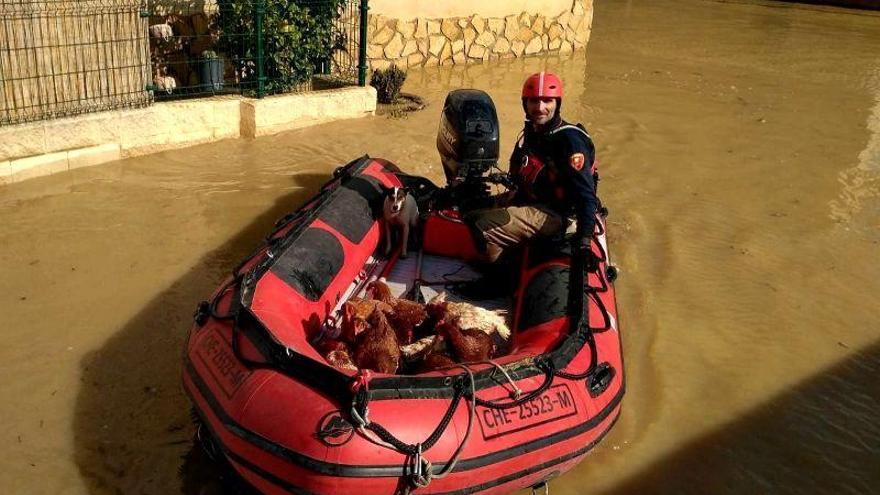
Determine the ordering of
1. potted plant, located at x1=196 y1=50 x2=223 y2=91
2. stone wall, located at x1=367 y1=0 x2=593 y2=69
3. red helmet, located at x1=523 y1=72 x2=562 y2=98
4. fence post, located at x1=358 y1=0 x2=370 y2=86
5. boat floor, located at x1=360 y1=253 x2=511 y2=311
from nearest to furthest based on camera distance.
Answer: red helmet, located at x1=523 y1=72 x2=562 y2=98 → boat floor, located at x1=360 y1=253 x2=511 y2=311 → potted plant, located at x1=196 y1=50 x2=223 y2=91 → fence post, located at x1=358 y1=0 x2=370 y2=86 → stone wall, located at x1=367 y1=0 x2=593 y2=69

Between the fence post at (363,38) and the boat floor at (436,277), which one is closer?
the boat floor at (436,277)

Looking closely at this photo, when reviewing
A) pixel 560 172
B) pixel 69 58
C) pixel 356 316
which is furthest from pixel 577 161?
pixel 69 58

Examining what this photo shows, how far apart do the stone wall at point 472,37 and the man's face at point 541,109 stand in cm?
577

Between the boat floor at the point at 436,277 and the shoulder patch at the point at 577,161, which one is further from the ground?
the shoulder patch at the point at 577,161

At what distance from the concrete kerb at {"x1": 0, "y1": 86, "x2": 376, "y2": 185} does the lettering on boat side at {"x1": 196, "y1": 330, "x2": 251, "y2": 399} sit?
364cm

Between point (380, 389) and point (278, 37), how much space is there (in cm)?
530

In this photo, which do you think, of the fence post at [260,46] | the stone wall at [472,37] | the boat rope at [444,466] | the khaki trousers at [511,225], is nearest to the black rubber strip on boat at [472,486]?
the boat rope at [444,466]

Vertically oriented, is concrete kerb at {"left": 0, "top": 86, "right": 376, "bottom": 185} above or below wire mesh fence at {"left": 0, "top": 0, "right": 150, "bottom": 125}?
below

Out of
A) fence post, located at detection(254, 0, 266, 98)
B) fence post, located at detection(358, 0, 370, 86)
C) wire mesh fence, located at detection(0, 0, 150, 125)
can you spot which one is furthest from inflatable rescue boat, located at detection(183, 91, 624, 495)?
fence post, located at detection(358, 0, 370, 86)

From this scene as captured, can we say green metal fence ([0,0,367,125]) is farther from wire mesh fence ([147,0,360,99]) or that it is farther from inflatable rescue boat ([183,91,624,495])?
inflatable rescue boat ([183,91,624,495])

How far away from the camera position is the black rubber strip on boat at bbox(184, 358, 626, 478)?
290cm

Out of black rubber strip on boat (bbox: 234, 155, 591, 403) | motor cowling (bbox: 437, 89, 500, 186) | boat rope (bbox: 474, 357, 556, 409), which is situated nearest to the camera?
black rubber strip on boat (bbox: 234, 155, 591, 403)

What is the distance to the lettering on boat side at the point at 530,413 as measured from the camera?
3182mm

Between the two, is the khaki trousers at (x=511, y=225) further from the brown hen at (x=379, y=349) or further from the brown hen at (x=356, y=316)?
the brown hen at (x=379, y=349)
